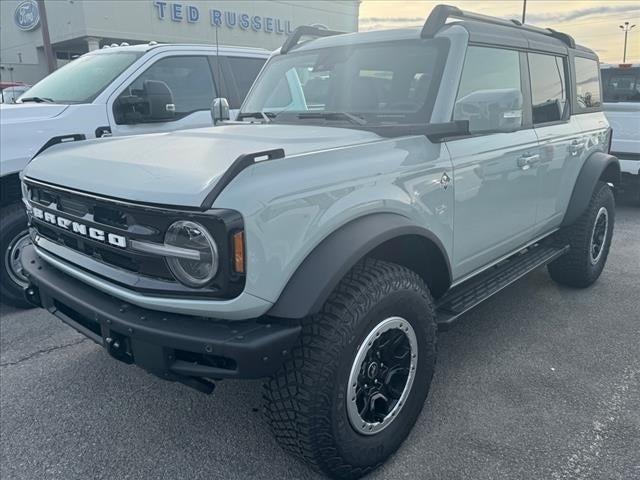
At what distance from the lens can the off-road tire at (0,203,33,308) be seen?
14.0ft

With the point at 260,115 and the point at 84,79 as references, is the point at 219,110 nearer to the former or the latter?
the point at 260,115

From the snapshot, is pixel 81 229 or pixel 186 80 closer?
pixel 81 229

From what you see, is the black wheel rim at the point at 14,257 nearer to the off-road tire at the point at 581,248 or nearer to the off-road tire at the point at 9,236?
the off-road tire at the point at 9,236

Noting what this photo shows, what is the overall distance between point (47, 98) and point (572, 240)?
4643 millimetres

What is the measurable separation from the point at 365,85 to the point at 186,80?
266cm

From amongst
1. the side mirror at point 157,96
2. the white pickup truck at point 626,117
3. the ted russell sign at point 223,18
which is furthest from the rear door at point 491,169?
the ted russell sign at point 223,18

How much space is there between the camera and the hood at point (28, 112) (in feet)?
14.1

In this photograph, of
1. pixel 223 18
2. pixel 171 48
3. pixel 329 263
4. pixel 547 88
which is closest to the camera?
pixel 329 263

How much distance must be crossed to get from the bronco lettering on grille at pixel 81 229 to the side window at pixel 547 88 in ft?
9.43

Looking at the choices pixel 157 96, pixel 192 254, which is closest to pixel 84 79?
pixel 157 96

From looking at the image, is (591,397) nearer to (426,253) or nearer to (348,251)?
(426,253)

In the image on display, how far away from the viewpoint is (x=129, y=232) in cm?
218

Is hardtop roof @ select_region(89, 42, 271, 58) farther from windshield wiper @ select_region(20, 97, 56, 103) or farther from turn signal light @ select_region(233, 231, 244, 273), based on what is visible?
turn signal light @ select_region(233, 231, 244, 273)

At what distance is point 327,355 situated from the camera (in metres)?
2.19
